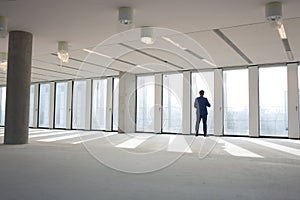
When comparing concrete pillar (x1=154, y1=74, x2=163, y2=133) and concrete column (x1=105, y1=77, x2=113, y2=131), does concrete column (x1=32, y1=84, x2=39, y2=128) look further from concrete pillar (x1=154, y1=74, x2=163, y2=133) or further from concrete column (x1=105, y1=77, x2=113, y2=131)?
concrete pillar (x1=154, y1=74, x2=163, y2=133)

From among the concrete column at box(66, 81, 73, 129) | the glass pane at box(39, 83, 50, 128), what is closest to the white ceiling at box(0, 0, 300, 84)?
the concrete column at box(66, 81, 73, 129)

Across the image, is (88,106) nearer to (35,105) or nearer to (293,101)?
(35,105)

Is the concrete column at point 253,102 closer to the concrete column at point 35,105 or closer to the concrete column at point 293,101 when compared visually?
the concrete column at point 293,101

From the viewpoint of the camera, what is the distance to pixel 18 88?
586cm

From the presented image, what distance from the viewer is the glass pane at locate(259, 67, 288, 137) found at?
9.23m

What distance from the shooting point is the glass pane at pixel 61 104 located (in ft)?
46.0

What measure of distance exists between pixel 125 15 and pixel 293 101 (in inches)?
266

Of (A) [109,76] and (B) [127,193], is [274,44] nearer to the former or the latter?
(B) [127,193]

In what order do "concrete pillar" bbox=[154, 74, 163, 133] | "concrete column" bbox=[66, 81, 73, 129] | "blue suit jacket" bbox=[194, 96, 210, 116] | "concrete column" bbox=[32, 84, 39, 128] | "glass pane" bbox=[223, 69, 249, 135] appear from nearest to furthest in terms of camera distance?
1. "blue suit jacket" bbox=[194, 96, 210, 116]
2. "glass pane" bbox=[223, 69, 249, 135]
3. "concrete pillar" bbox=[154, 74, 163, 133]
4. "concrete column" bbox=[66, 81, 73, 129]
5. "concrete column" bbox=[32, 84, 39, 128]

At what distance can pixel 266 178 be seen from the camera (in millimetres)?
2629

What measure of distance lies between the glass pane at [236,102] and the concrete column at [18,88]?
673cm

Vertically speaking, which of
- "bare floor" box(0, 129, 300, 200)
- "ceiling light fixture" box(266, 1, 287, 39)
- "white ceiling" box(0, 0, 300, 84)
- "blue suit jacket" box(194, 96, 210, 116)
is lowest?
"bare floor" box(0, 129, 300, 200)

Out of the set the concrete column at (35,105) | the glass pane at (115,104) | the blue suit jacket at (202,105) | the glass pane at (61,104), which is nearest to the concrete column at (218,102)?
the blue suit jacket at (202,105)

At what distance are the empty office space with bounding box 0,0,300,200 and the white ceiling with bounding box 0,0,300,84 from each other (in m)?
0.03
